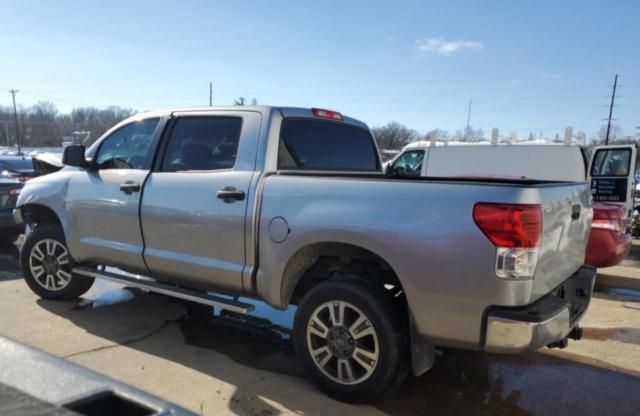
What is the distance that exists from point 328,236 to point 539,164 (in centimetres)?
846

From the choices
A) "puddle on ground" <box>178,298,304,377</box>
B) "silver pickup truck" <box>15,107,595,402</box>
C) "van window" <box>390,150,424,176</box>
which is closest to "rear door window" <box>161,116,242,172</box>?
"silver pickup truck" <box>15,107,595,402</box>

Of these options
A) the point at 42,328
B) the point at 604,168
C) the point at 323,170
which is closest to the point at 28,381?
the point at 323,170

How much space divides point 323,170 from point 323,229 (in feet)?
3.82

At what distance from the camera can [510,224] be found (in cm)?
255

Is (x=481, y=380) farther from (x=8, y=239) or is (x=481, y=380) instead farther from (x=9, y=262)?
(x=8, y=239)

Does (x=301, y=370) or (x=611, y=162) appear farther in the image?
(x=611, y=162)

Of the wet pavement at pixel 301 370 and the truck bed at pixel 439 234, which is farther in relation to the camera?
the wet pavement at pixel 301 370

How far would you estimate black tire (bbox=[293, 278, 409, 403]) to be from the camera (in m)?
2.99

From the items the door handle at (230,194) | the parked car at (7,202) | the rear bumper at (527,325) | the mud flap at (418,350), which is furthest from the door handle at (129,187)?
the parked car at (7,202)

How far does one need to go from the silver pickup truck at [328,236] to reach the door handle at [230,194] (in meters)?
0.01

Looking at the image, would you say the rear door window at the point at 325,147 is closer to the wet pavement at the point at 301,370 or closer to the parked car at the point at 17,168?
the wet pavement at the point at 301,370

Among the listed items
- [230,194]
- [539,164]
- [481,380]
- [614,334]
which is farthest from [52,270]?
[539,164]

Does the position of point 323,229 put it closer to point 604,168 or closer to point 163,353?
point 163,353

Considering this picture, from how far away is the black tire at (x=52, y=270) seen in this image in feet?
16.3
